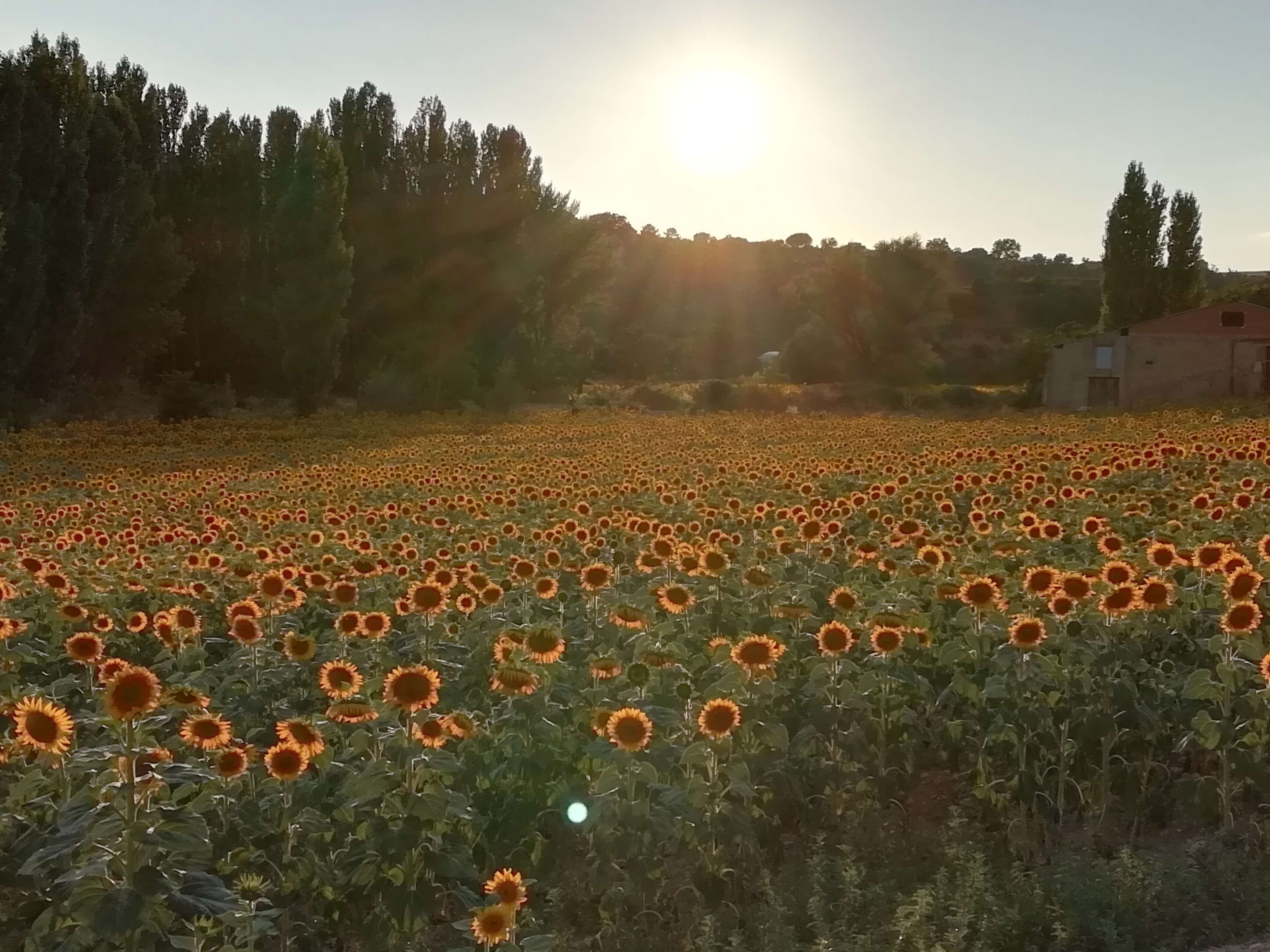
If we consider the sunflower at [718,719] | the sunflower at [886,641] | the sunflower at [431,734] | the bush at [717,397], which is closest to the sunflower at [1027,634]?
the sunflower at [886,641]

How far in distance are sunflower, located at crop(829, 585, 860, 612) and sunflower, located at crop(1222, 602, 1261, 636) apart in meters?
1.54

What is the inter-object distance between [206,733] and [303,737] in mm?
317

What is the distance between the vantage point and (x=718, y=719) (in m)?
4.15

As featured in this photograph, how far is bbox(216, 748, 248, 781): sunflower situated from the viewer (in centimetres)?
393

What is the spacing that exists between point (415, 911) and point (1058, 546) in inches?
202

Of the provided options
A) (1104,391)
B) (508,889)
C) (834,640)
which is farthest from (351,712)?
(1104,391)

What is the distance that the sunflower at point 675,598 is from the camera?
553 centimetres

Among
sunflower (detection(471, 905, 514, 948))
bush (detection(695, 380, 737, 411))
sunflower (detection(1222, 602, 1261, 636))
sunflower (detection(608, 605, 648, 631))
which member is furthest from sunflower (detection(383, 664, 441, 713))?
bush (detection(695, 380, 737, 411))

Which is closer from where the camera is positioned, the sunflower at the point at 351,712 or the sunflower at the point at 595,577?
the sunflower at the point at 351,712

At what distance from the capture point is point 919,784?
512cm

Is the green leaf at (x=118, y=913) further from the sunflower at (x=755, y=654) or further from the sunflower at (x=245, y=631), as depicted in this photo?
the sunflower at (x=755, y=654)

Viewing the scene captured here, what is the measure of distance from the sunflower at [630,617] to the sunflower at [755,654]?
0.66 metres

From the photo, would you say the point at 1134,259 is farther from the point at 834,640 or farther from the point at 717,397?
the point at 834,640

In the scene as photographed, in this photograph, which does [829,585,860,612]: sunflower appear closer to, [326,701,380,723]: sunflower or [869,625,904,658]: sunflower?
[869,625,904,658]: sunflower
